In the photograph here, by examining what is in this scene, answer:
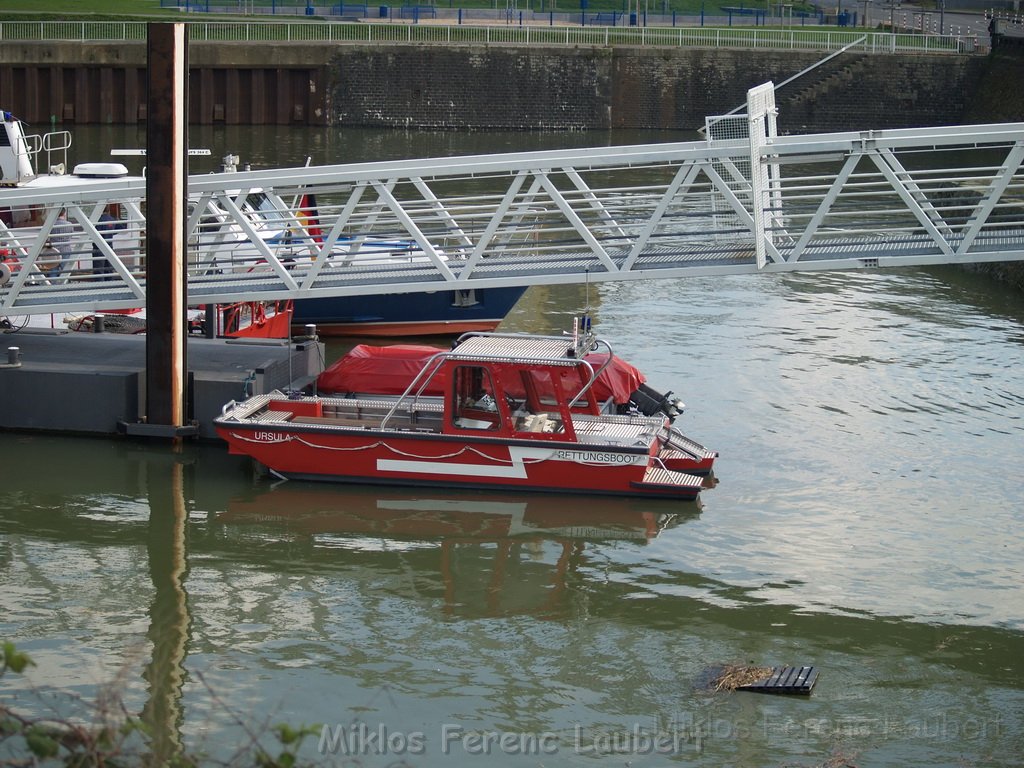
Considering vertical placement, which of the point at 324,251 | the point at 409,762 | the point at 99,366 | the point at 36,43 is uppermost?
the point at 36,43

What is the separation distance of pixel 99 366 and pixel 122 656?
700 cm

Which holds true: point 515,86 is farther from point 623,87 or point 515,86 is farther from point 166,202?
point 166,202

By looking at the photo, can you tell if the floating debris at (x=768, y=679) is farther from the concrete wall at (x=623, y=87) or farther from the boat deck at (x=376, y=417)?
the concrete wall at (x=623, y=87)

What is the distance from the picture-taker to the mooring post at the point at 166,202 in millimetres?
17703

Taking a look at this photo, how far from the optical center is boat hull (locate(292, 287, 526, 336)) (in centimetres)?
2548

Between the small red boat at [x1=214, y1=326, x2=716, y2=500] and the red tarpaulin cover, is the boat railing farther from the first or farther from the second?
the red tarpaulin cover

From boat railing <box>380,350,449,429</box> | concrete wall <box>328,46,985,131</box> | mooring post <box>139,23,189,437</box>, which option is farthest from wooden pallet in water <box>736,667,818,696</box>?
concrete wall <box>328,46,985,131</box>

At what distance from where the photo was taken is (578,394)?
17.5 m

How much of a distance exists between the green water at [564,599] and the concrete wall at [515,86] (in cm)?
3726

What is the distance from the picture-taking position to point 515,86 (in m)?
57.8

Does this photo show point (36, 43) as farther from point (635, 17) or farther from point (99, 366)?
point (99, 366)

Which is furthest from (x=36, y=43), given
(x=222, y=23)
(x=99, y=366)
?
(x=99, y=366)

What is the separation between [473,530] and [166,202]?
5445 millimetres

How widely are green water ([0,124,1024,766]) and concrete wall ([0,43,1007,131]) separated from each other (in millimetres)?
37261
